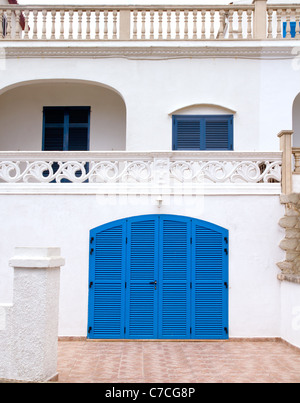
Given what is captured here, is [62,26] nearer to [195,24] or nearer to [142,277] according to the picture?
[195,24]

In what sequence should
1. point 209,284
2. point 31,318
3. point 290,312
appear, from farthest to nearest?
point 209,284 < point 290,312 < point 31,318

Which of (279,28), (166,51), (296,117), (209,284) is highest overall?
(279,28)

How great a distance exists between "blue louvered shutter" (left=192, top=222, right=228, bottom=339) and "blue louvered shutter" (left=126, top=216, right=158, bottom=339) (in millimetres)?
848

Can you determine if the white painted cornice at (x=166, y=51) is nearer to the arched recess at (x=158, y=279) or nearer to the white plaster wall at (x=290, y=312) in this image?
the arched recess at (x=158, y=279)

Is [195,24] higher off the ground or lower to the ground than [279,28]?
higher

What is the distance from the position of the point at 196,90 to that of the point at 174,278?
5421mm

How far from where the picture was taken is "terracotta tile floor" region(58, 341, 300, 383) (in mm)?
6680

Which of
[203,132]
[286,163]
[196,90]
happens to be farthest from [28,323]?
[196,90]

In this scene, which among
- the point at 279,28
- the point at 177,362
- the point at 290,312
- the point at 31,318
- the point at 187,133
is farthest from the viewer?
the point at 279,28

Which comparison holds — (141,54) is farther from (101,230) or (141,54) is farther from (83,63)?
(101,230)

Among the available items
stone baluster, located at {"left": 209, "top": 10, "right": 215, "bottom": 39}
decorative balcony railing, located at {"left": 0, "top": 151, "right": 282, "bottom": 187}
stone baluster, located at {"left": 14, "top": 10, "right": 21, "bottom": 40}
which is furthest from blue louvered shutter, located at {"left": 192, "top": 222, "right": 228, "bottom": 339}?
stone baluster, located at {"left": 14, "top": 10, "right": 21, "bottom": 40}

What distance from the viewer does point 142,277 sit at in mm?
9367

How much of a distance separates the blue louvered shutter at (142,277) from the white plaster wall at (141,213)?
365 mm

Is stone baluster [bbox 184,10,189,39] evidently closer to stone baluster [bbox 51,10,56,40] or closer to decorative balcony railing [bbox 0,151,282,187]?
stone baluster [bbox 51,10,56,40]
